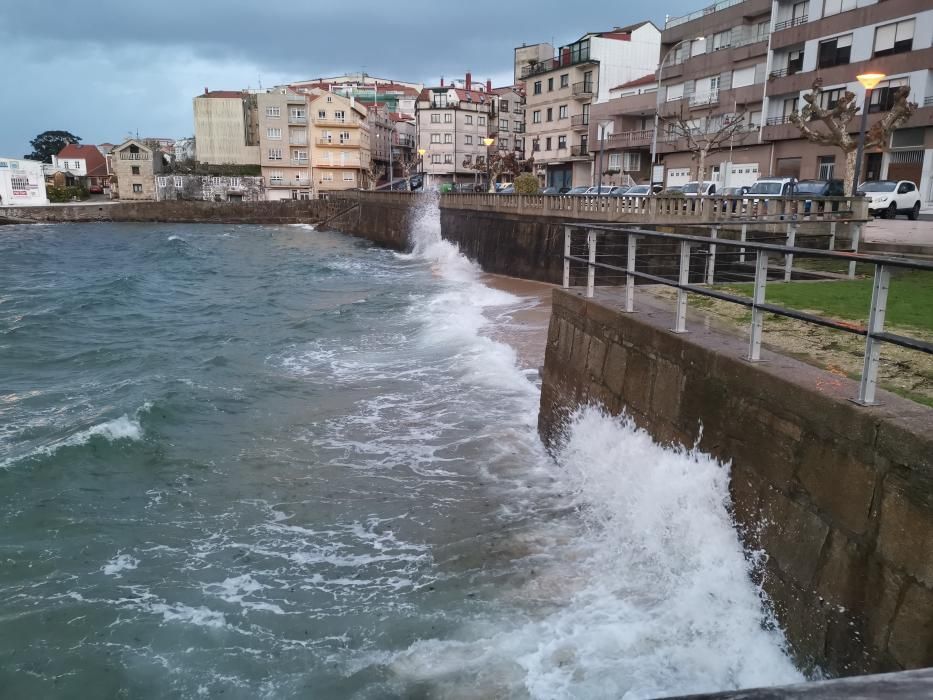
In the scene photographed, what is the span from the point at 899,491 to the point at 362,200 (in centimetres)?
6506

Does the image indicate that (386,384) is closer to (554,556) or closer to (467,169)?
(554,556)

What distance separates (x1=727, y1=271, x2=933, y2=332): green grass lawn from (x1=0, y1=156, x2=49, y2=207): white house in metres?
85.6


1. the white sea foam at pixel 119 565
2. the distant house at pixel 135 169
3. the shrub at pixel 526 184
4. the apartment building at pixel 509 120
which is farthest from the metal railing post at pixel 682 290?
the distant house at pixel 135 169

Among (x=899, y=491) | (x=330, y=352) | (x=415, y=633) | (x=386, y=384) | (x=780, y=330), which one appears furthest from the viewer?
(x=330, y=352)

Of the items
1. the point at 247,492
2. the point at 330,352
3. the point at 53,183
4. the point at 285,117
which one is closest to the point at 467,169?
the point at 285,117

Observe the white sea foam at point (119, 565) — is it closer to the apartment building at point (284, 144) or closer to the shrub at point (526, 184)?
the shrub at point (526, 184)

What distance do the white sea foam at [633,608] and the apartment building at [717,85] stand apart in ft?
122

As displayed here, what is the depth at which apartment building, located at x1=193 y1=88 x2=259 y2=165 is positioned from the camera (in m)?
85.9

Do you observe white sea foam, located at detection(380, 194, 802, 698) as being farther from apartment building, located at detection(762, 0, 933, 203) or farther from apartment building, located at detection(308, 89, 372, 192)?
apartment building, located at detection(308, 89, 372, 192)

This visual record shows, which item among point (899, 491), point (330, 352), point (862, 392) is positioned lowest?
point (330, 352)

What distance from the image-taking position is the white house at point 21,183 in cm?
7494

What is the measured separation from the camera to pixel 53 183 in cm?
9381

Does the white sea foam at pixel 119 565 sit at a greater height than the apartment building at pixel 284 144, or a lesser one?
lesser

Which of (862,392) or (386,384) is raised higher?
(862,392)
